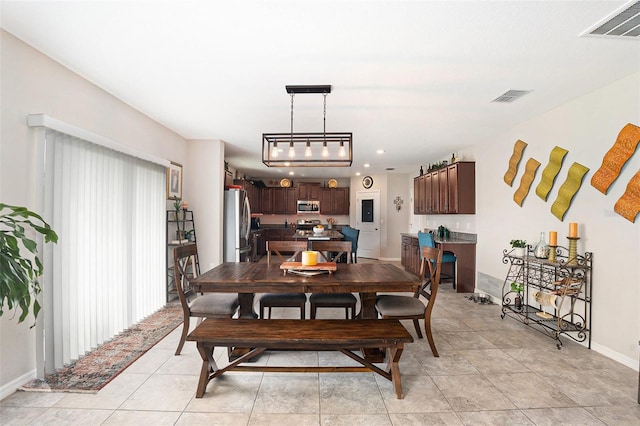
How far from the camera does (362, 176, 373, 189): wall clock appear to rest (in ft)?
29.4

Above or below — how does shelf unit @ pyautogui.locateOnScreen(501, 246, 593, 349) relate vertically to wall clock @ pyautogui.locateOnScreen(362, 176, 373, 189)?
below

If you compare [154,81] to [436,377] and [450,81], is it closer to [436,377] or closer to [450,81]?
[450,81]

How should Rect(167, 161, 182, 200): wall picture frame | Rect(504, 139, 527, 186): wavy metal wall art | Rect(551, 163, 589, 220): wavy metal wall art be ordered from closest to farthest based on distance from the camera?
Rect(551, 163, 589, 220): wavy metal wall art → Rect(504, 139, 527, 186): wavy metal wall art → Rect(167, 161, 182, 200): wall picture frame

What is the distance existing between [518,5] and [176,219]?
452cm

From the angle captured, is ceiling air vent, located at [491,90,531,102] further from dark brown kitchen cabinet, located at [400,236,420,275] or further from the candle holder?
dark brown kitchen cabinet, located at [400,236,420,275]

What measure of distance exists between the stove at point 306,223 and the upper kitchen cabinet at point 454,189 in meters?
4.02

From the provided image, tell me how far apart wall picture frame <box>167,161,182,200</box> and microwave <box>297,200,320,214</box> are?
4939mm

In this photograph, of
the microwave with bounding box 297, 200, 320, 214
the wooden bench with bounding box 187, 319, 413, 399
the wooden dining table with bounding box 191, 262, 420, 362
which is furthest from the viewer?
the microwave with bounding box 297, 200, 320, 214

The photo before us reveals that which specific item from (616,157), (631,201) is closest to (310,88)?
(616,157)

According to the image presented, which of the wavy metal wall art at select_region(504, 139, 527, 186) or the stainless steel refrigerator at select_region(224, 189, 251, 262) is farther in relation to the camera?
the stainless steel refrigerator at select_region(224, 189, 251, 262)

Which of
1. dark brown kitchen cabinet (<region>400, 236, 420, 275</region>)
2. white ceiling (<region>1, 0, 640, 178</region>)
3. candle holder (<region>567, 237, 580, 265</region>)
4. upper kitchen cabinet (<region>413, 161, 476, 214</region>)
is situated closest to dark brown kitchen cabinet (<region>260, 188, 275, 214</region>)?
dark brown kitchen cabinet (<region>400, 236, 420, 275</region>)

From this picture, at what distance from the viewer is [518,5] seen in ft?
5.97

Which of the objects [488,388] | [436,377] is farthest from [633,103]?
[436,377]

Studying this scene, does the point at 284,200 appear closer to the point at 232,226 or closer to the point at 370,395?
the point at 232,226
